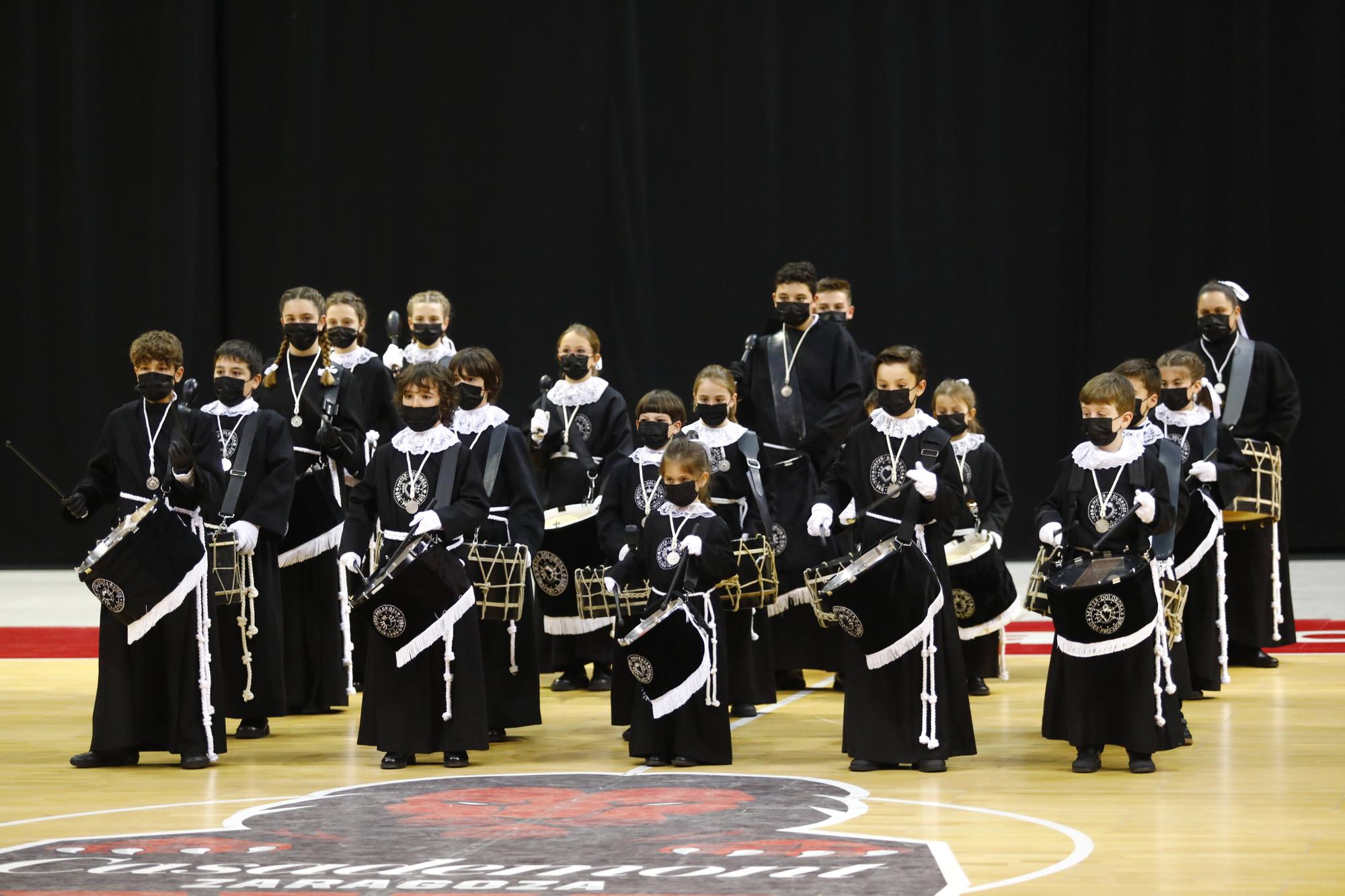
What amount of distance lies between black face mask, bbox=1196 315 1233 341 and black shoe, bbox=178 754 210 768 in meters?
4.99

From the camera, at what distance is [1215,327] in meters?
8.80

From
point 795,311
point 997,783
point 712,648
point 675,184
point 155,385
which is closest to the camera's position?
point 997,783

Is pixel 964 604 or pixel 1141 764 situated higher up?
pixel 964 604

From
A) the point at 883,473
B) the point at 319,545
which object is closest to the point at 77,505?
the point at 319,545

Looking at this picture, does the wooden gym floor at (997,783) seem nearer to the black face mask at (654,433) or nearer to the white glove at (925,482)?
the white glove at (925,482)

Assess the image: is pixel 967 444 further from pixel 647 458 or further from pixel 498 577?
pixel 498 577

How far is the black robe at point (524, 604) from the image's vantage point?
6941 millimetres

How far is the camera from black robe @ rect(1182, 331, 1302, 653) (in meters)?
8.79

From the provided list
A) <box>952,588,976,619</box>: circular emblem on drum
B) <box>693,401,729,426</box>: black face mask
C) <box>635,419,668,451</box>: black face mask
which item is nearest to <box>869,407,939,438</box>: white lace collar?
<box>693,401,729,426</box>: black face mask

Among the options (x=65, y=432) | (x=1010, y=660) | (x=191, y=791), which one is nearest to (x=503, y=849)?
(x=191, y=791)

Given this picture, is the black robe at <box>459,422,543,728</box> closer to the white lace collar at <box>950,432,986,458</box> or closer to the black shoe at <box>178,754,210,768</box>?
the black shoe at <box>178,754,210,768</box>

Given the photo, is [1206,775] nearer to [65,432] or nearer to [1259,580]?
[1259,580]

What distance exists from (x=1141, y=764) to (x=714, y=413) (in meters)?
2.31

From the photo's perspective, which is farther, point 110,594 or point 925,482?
point 110,594
